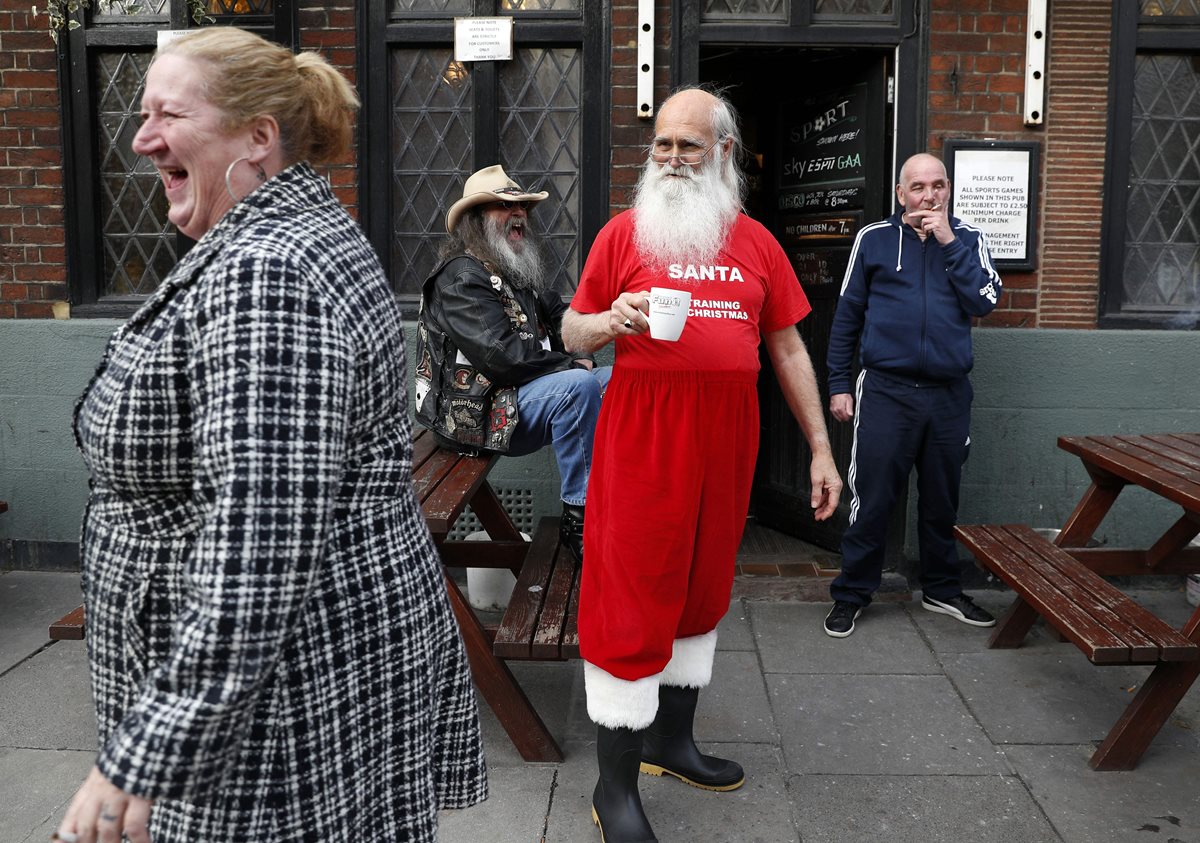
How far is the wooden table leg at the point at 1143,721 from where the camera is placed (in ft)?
12.0

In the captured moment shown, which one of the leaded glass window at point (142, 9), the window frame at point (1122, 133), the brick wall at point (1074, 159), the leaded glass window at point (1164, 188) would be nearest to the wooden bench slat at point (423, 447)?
the leaded glass window at point (142, 9)

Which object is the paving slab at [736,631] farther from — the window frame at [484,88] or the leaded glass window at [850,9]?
the leaded glass window at [850,9]

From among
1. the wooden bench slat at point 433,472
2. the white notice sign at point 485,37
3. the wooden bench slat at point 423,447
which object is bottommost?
the wooden bench slat at point 433,472

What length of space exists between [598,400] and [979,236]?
195cm

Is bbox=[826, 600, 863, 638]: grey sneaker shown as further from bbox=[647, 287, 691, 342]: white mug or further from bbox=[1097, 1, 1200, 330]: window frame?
bbox=[647, 287, 691, 342]: white mug

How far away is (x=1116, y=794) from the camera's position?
3.53m

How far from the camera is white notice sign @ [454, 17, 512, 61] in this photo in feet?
17.9

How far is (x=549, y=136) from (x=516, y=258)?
1.42 meters

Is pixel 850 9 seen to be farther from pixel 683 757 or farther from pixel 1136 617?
pixel 683 757

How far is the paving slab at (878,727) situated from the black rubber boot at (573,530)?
3.11 feet

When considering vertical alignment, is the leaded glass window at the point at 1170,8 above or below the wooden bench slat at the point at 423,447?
above

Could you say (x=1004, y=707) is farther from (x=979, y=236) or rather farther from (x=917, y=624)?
(x=979, y=236)

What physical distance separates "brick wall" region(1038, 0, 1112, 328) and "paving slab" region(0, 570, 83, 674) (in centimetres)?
499

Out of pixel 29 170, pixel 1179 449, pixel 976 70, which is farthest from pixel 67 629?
pixel 976 70
